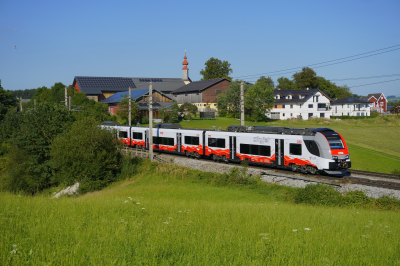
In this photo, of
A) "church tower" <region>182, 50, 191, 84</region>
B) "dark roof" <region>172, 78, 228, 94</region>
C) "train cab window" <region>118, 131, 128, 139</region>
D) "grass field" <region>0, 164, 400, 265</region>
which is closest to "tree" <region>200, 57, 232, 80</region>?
"church tower" <region>182, 50, 191, 84</region>

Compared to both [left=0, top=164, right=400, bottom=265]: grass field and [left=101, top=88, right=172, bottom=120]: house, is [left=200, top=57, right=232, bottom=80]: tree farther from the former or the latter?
[left=0, top=164, right=400, bottom=265]: grass field

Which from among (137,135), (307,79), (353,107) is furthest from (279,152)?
(307,79)

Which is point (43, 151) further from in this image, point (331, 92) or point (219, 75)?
point (331, 92)

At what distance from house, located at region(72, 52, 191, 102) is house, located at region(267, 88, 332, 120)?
3496 centimetres

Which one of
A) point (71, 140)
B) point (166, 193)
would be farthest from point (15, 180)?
point (166, 193)

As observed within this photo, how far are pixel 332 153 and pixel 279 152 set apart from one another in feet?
12.6

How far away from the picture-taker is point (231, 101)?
215 ft

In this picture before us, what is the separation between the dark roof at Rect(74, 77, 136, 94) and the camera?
91875 mm

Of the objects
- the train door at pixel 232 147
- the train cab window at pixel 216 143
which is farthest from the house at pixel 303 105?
the train door at pixel 232 147

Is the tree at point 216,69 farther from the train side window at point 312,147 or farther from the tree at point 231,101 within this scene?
the train side window at point 312,147

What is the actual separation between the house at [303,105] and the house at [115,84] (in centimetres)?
3496

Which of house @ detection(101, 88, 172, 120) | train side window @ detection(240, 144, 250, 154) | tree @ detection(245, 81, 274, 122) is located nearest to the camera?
train side window @ detection(240, 144, 250, 154)

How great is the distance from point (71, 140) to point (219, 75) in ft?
263

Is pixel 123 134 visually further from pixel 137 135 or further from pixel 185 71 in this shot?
pixel 185 71
